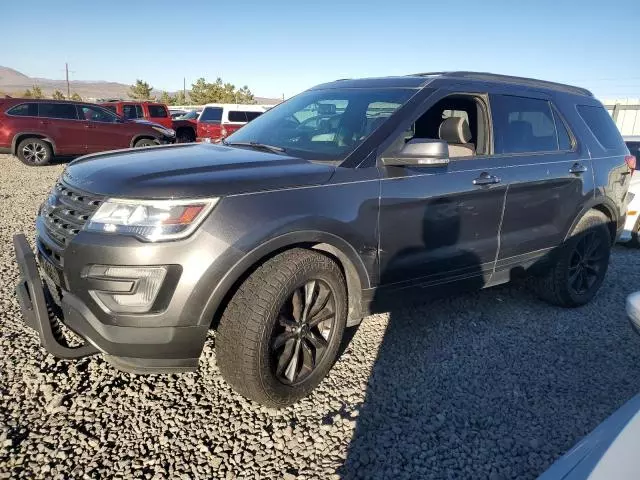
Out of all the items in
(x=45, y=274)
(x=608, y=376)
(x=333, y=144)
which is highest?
(x=333, y=144)

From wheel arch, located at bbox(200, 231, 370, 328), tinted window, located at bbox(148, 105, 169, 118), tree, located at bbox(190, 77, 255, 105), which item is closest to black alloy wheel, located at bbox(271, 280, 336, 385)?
wheel arch, located at bbox(200, 231, 370, 328)

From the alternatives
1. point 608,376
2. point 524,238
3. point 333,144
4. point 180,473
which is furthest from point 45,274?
point 608,376

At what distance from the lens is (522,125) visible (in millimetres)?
3586

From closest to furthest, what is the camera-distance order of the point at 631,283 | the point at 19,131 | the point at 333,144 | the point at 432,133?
1. the point at 333,144
2. the point at 432,133
3. the point at 631,283
4. the point at 19,131

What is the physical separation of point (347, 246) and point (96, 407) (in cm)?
161

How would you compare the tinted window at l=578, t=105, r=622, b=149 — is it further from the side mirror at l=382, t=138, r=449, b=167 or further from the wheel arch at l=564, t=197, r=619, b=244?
the side mirror at l=382, t=138, r=449, b=167

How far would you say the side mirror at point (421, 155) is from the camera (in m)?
2.56

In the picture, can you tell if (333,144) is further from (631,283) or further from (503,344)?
(631,283)

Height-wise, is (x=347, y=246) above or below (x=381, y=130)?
below

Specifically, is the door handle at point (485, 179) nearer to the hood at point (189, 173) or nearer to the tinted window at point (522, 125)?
the tinted window at point (522, 125)

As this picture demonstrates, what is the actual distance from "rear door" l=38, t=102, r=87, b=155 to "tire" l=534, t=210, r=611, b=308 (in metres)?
12.1

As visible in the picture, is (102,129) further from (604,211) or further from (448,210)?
(604,211)

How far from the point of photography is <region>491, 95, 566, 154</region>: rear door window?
341cm

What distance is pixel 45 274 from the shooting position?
8.09 ft
